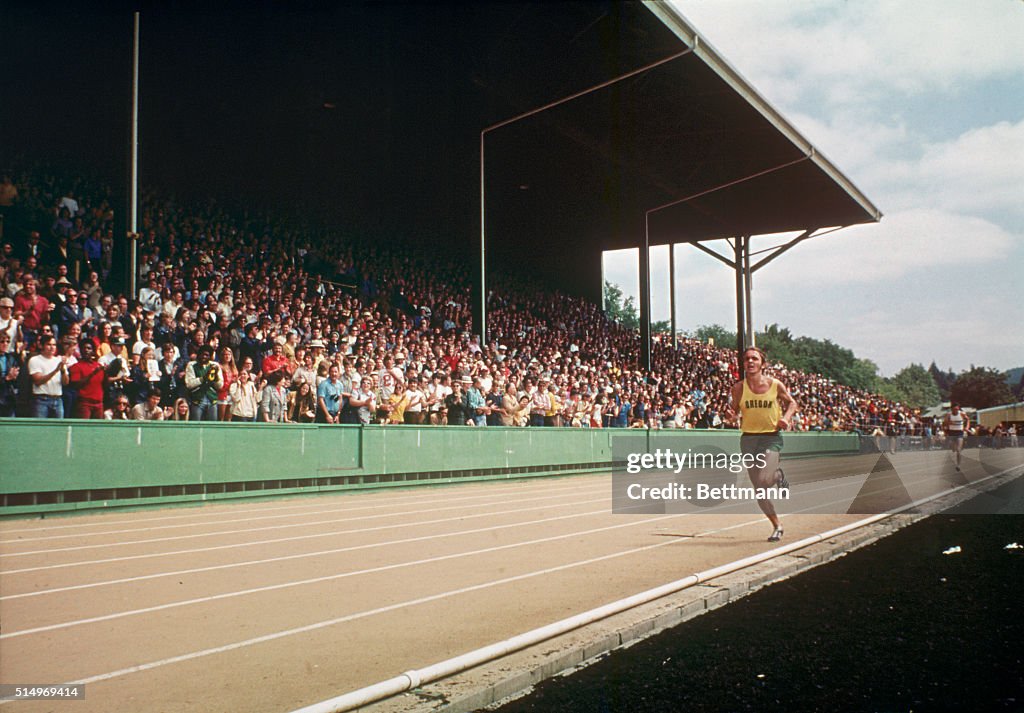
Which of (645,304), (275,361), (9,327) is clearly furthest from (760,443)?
(645,304)

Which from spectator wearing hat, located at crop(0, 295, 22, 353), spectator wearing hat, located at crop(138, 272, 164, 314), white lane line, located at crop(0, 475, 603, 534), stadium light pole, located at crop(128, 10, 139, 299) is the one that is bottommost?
white lane line, located at crop(0, 475, 603, 534)

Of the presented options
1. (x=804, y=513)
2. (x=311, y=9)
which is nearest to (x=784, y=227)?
(x=311, y=9)

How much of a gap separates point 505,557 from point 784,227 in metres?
36.9

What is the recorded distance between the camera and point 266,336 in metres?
17.1

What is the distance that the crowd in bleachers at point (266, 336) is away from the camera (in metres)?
13.7

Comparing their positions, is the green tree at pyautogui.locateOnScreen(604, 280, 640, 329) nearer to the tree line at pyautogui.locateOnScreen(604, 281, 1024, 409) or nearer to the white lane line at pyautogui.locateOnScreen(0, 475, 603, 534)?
the tree line at pyautogui.locateOnScreen(604, 281, 1024, 409)

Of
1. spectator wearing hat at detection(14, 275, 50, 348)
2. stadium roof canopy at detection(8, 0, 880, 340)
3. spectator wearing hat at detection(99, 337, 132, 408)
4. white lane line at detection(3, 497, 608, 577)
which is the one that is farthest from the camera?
stadium roof canopy at detection(8, 0, 880, 340)

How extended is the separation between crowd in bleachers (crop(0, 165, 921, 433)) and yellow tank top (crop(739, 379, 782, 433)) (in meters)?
8.19

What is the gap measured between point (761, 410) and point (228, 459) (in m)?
8.16

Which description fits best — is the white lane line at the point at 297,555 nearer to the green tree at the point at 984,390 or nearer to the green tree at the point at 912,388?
the green tree at the point at 984,390

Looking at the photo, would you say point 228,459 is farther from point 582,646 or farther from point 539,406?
point 582,646

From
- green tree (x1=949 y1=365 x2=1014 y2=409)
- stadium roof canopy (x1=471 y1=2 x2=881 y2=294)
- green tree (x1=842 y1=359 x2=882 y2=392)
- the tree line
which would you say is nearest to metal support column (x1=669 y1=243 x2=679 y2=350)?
stadium roof canopy (x1=471 y1=2 x2=881 y2=294)

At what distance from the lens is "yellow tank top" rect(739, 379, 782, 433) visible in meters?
10.6

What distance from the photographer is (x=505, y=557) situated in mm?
9055
